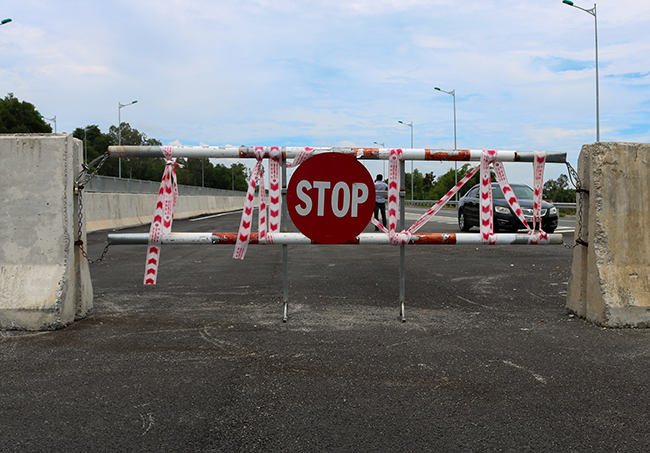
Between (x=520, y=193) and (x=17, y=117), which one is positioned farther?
(x=17, y=117)

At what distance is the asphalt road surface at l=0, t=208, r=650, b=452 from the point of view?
9.36 ft

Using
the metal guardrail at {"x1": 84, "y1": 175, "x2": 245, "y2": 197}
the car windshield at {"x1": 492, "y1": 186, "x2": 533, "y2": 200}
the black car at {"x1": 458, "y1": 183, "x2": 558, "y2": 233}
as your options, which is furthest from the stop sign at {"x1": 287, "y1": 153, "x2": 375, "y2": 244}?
the metal guardrail at {"x1": 84, "y1": 175, "x2": 245, "y2": 197}

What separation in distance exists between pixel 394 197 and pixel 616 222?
2.16 meters

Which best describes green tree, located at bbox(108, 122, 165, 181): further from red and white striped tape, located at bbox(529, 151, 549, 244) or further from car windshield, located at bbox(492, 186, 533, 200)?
red and white striped tape, located at bbox(529, 151, 549, 244)

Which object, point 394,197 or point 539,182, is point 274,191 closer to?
point 394,197

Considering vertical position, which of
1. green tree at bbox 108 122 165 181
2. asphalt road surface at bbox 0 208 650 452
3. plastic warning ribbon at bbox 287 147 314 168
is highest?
green tree at bbox 108 122 165 181

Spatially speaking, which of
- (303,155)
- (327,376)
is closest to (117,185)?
(303,155)

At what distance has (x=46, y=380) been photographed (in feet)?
12.0

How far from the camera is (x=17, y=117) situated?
75562 millimetres

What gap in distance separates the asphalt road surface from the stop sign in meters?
0.90

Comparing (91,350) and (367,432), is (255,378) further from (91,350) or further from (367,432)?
(91,350)

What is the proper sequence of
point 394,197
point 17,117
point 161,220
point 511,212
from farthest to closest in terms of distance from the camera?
point 17,117, point 511,212, point 394,197, point 161,220

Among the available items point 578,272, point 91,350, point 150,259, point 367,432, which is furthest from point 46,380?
point 578,272

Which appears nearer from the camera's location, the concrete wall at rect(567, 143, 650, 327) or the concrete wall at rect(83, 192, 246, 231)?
the concrete wall at rect(567, 143, 650, 327)
